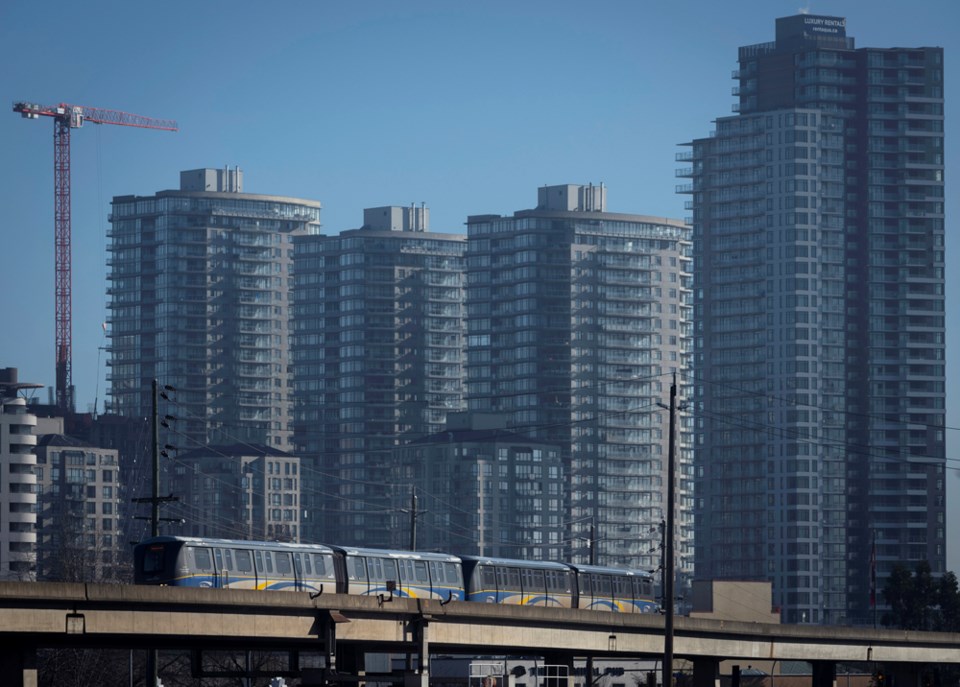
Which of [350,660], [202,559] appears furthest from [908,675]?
[202,559]

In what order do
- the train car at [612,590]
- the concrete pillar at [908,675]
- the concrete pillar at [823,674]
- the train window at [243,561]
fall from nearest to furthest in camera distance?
the train window at [243,561], the train car at [612,590], the concrete pillar at [823,674], the concrete pillar at [908,675]

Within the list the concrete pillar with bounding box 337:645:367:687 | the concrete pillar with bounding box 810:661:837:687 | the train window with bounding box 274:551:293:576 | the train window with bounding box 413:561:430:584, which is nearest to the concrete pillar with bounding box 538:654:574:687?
the train window with bounding box 413:561:430:584

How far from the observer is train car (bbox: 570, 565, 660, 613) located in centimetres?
10069

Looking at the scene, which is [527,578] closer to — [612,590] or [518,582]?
[518,582]

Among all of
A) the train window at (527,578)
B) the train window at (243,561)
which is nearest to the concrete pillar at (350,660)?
the train window at (243,561)

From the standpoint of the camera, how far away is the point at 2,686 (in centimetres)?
6225

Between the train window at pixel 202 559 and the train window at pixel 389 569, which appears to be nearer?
the train window at pixel 202 559

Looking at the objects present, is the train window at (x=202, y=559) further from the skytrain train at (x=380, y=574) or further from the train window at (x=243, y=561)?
the train window at (x=243, y=561)

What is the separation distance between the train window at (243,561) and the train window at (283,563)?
1.51 metres

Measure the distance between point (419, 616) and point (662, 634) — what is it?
20.7 m

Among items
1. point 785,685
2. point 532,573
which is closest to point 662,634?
point 532,573

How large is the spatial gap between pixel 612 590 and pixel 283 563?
2729 cm

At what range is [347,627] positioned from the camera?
73.2 metres

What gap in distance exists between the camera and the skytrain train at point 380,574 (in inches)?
3046
